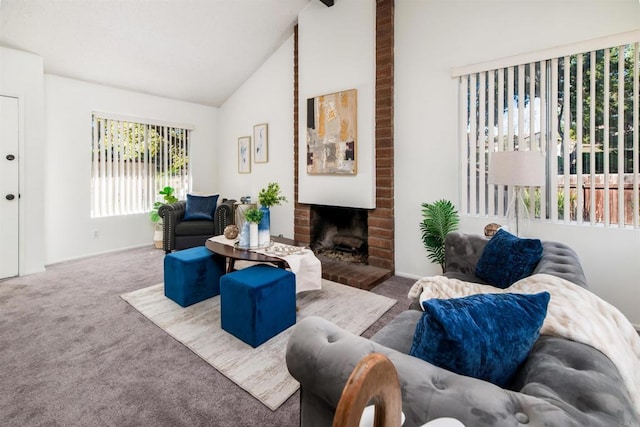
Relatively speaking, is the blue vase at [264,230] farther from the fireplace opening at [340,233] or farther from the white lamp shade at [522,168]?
the white lamp shade at [522,168]

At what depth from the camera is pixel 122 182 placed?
4797 mm

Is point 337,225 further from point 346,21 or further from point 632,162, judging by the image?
point 632,162

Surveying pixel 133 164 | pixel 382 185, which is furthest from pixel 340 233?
pixel 133 164

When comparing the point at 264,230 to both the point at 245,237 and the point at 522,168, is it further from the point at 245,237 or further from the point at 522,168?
the point at 522,168

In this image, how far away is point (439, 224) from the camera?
305 centimetres

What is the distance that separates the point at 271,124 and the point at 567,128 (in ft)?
12.5

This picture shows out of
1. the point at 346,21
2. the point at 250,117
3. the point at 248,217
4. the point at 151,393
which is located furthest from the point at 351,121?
the point at 151,393

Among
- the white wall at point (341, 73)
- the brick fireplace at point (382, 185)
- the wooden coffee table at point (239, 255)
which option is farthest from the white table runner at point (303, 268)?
the white wall at point (341, 73)

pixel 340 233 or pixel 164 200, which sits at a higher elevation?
pixel 164 200

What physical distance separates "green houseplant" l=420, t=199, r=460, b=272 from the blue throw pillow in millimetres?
2226

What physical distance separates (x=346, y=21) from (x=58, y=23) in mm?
3208

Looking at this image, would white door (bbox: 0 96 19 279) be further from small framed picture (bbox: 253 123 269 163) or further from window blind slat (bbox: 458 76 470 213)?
window blind slat (bbox: 458 76 470 213)

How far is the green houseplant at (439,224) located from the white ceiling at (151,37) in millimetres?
3250

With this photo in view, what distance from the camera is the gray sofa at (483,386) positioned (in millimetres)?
626
